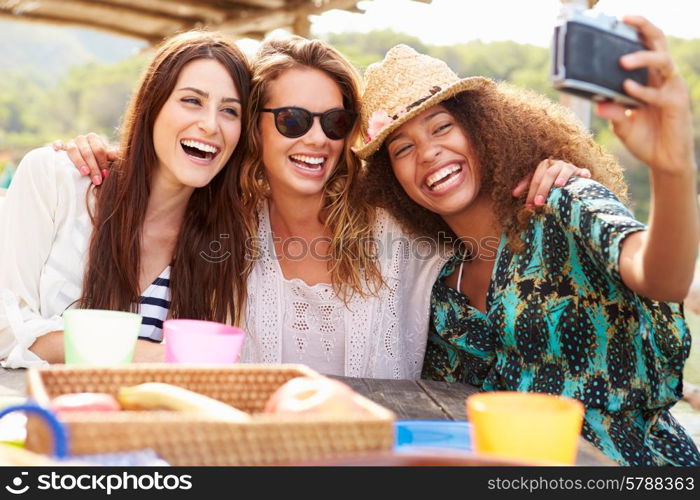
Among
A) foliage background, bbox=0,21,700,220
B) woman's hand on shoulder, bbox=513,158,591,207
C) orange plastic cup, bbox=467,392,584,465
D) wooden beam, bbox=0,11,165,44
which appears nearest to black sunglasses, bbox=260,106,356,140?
woman's hand on shoulder, bbox=513,158,591,207

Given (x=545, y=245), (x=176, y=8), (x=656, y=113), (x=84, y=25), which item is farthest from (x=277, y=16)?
(x=656, y=113)

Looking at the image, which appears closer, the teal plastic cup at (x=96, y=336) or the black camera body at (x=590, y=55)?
the black camera body at (x=590, y=55)

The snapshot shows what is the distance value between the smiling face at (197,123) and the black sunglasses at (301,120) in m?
0.18

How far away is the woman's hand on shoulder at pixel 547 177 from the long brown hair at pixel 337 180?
81cm

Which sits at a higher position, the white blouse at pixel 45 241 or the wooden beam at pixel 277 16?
the wooden beam at pixel 277 16

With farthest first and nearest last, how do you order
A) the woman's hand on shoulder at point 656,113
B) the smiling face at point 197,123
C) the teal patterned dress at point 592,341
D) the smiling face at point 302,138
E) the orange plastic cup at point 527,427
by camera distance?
1. the smiling face at point 302,138
2. the smiling face at point 197,123
3. the teal patterned dress at point 592,341
4. the woman's hand on shoulder at point 656,113
5. the orange plastic cup at point 527,427

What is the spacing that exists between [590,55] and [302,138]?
1.98 m

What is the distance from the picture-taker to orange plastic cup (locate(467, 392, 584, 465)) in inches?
45.2

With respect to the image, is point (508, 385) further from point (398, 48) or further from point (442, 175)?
point (398, 48)

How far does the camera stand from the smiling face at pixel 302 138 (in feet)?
10.4

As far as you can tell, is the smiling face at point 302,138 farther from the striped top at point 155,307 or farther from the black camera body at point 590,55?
the black camera body at point 590,55

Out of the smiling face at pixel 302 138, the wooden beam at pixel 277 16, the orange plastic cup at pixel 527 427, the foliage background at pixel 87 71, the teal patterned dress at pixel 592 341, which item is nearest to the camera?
the orange plastic cup at pixel 527 427

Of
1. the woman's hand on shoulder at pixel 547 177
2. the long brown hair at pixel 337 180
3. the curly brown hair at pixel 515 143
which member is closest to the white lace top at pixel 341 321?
the long brown hair at pixel 337 180

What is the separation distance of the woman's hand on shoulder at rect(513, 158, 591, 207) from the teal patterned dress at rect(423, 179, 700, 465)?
1.7 inches
